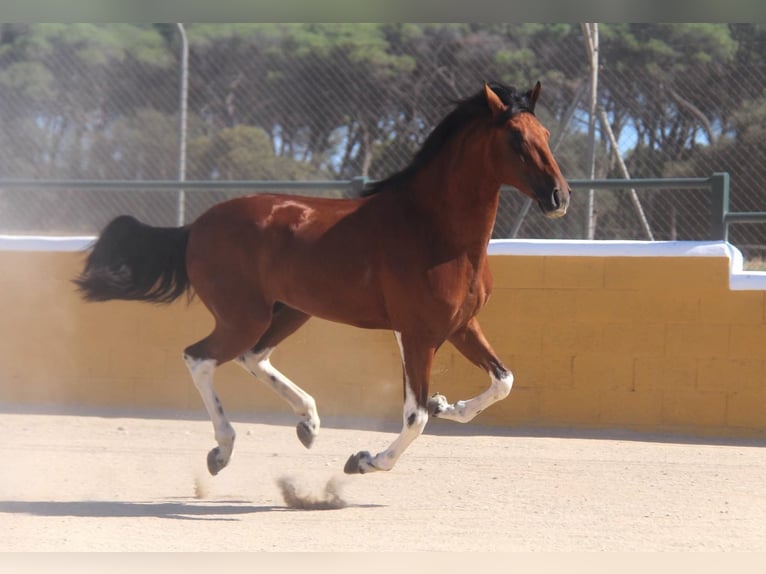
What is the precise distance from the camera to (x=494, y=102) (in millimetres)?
5766

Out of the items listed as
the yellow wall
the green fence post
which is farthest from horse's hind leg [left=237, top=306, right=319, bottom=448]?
the green fence post

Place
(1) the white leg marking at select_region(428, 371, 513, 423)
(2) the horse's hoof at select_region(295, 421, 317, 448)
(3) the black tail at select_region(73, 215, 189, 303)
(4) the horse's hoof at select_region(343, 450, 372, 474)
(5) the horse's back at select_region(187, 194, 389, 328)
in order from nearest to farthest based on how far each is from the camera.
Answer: (4) the horse's hoof at select_region(343, 450, 372, 474)
(1) the white leg marking at select_region(428, 371, 513, 423)
(5) the horse's back at select_region(187, 194, 389, 328)
(2) the horse's hoof at select_region(295, 421, 317, 448)
(3) the black tail at select_region(73, 215, 189, 303)

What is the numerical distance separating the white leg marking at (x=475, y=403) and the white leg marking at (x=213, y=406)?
105cm

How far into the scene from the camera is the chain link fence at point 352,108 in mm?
9664

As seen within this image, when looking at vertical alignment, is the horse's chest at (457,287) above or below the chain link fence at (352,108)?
above

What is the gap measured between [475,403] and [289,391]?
3.43ft

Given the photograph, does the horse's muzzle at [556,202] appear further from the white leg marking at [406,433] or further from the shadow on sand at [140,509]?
the shadow on sand at [140,509]

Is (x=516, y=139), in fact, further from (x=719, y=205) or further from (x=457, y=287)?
(x=719, y=205)

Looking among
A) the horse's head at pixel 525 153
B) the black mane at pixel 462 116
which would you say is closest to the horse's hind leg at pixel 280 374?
the black mane at pixel 462 116

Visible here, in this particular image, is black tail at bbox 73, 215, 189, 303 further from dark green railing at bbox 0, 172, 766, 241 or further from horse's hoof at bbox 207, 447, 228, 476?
dark green railing at bbox 0, 172, 766, 241

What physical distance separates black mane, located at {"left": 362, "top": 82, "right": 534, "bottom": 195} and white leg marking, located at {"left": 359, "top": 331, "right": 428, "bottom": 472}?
1.03 metres

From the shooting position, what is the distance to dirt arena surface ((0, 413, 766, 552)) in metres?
5.00

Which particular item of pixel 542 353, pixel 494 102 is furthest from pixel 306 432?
pixel 542 353

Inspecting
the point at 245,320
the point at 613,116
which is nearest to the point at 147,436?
the point at 245,320
